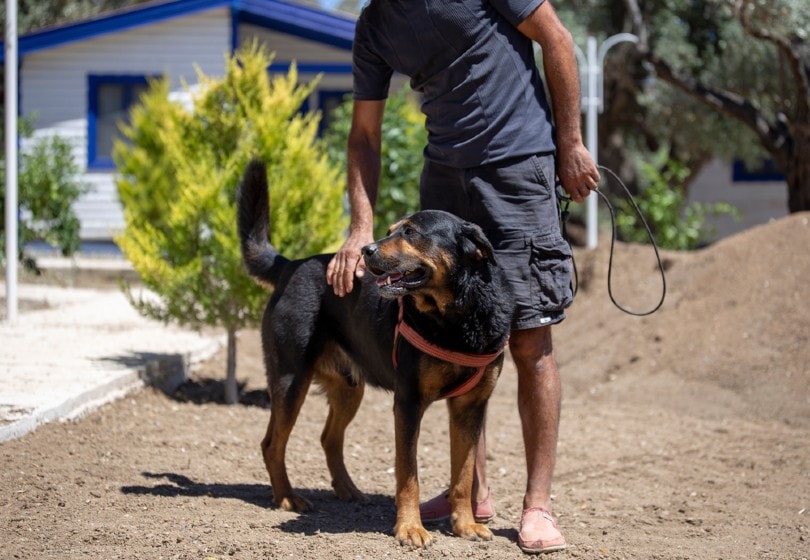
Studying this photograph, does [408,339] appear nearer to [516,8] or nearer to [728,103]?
[516,8]

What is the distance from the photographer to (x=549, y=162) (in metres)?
4.29

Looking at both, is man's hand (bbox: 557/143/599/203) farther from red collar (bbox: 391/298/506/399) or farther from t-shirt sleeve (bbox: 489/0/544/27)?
red collar (bbox: 391/298/506/399)

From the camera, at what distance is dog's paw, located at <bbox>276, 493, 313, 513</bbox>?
477 centimetres

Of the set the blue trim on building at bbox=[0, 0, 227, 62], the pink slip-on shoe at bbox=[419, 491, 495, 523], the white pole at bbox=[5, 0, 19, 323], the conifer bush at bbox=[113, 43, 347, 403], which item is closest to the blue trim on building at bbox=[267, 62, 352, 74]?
the blue trim on building at bbox=[0, 0, 227, 62]

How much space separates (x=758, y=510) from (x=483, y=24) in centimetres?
275

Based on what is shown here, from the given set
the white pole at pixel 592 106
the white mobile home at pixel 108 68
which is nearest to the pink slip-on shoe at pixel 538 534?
the white pole at pixel 592 106

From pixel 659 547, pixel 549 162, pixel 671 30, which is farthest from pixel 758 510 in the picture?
pixel 671 30

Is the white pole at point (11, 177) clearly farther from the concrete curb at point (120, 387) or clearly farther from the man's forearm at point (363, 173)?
the man's forearm at point (363, 173)

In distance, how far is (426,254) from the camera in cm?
393

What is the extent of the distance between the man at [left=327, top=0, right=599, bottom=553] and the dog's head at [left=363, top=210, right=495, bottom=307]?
30cm

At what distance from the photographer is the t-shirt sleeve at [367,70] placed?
456 centimetres

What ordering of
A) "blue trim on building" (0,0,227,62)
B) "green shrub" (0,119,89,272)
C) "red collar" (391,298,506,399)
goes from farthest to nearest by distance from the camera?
"blue trim on building" (0,0,227,62) → "green shrub" (0,119,89,272) → "red collar" (391,298,506,399)

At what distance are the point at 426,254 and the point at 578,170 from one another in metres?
Result: 0.84

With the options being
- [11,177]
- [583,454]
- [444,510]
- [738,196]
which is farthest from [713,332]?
[738,196]
